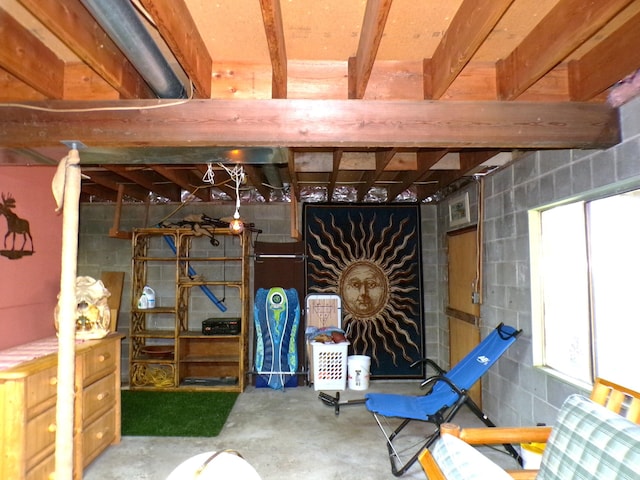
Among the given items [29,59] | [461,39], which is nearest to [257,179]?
[29,59]

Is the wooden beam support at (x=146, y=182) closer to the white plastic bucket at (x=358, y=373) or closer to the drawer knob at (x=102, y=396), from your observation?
the drawer knob at (x=102, y=396)

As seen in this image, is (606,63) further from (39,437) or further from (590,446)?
(39,437)

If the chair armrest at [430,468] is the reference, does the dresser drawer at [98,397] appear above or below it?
below

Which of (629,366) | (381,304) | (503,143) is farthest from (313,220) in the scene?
(629,366)

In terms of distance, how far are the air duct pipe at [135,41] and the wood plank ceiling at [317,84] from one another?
0.02 metres

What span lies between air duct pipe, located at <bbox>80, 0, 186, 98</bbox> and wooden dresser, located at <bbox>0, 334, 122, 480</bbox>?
1695 mm

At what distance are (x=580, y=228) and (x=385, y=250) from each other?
2.76 m

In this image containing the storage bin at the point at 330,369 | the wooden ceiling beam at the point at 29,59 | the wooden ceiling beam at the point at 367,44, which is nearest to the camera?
the wooden ceiling beam at the point at 367,44

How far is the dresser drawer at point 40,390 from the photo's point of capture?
2.28m

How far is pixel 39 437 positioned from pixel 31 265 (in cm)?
129

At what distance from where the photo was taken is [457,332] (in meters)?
4.69

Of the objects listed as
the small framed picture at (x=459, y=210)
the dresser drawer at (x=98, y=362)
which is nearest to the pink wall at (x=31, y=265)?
the dresser drawer at (x=98, y=362)

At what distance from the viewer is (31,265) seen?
3.07 m

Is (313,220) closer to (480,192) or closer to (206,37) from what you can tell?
(480,192)
